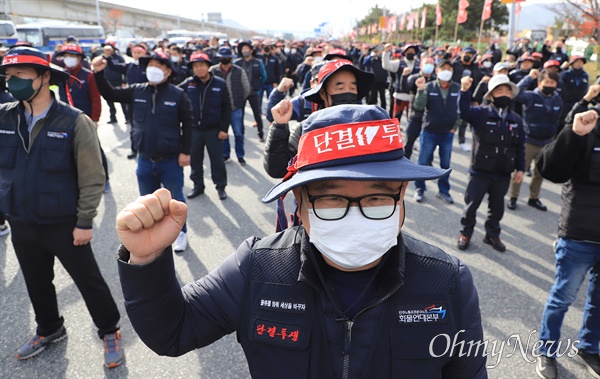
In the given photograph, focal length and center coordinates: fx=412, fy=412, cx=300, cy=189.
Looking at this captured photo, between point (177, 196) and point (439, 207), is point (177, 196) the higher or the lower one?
the higher one

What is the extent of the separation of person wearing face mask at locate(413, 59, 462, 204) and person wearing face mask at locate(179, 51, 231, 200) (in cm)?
287

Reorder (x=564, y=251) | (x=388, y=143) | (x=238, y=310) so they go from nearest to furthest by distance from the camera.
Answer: (x=388, y=143) < (x=238, y=310) < (x=564, y=251)

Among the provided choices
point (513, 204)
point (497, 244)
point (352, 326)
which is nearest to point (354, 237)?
point (352, 326)

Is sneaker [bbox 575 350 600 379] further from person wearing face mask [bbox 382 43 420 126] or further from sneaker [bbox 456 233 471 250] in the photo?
person wearing face mask [bbox 382 43 420 126]

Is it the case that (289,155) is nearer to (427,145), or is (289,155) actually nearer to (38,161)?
(38,161)

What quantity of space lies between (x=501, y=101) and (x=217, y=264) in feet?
11.6

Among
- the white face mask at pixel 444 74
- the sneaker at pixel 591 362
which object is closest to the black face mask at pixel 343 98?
the sneaker at pixel 591 362

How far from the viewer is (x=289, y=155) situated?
2.91m

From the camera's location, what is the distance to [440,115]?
6098 millimetres

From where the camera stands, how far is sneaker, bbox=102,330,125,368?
298cm

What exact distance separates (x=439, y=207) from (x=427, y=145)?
0.98 m

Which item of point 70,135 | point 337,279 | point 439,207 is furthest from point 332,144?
point 439,207

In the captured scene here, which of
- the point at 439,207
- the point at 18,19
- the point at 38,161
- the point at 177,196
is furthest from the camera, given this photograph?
the point at 18,19

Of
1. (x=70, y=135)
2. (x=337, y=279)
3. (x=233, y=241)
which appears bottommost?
(x=233, y=241)
